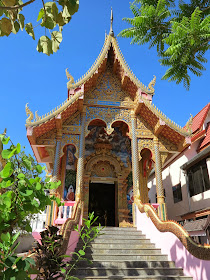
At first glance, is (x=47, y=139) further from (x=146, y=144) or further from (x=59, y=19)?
(x=59, y=19)

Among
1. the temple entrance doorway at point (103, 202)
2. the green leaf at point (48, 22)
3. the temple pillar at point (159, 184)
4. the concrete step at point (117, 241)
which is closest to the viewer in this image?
the green leaf at point (48, 22)

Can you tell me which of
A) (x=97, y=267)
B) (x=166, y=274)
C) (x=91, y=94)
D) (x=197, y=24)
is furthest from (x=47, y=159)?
(x=197, y=24)

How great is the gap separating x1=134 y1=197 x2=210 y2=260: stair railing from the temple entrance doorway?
361 centimetres

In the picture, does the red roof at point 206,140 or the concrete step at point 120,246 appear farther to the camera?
the red roof at point 206,140

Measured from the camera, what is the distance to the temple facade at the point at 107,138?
28.9ft

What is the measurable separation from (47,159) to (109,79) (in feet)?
14.9

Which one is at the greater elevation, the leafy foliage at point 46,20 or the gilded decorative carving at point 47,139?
the gilded decorative carving at point 47,139

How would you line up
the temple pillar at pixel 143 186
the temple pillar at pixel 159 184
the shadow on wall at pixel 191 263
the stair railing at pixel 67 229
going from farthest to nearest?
1. the temple pillar at pixel 143 186
2. the temple pillar at pixel 159 184
3. the stair railing at pixel 67 229
4. the shadow on wall at pixel 191 263

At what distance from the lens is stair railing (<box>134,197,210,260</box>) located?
4.75 metres

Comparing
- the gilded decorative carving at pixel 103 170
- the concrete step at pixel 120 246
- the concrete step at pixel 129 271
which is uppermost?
the gilded decorative carving at pixel 103 170

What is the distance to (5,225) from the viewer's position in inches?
64.3

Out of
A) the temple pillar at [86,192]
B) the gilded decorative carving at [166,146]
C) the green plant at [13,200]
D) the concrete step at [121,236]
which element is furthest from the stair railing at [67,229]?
the gilded decorative carving at [166,146]

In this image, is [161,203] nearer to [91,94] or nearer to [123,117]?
[123,117]

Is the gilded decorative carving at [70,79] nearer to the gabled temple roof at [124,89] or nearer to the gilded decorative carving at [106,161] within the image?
the gabled temple roof at [124,89]
